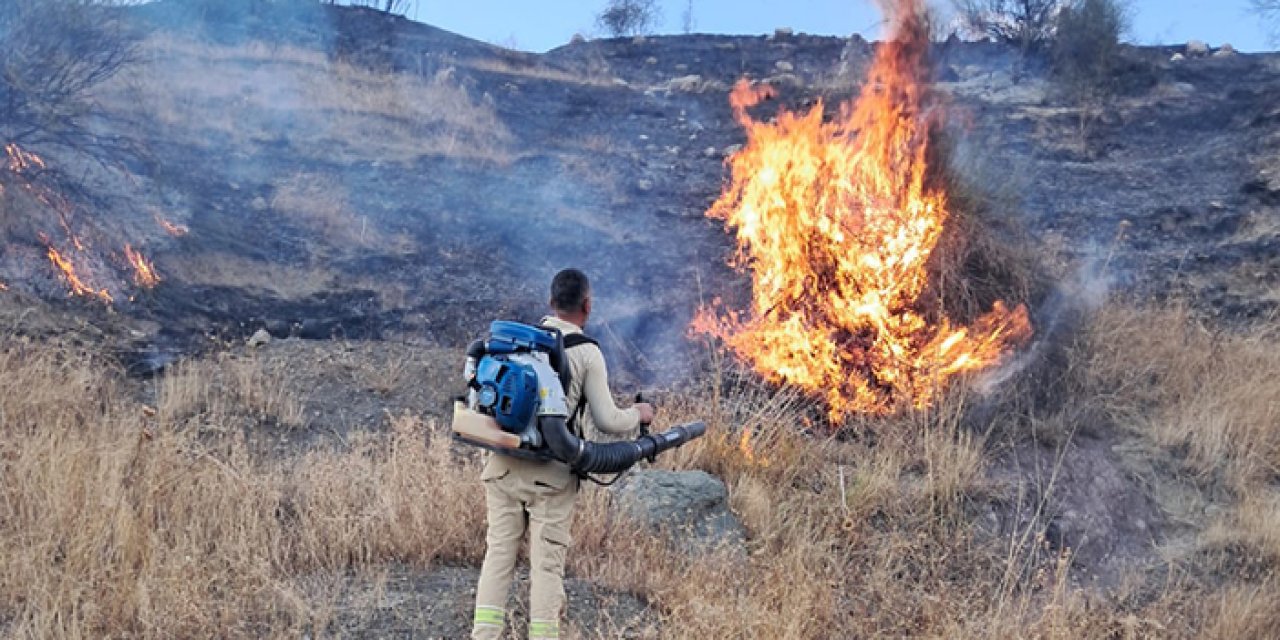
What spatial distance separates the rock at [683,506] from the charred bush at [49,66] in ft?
25.0

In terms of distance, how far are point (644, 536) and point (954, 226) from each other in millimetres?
3602

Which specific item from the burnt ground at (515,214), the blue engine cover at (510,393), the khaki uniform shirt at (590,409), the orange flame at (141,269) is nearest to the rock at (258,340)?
the burnt ground at (515,214)

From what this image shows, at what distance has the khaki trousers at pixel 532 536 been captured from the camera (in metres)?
3.52

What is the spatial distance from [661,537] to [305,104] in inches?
488

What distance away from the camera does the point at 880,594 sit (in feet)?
15.8

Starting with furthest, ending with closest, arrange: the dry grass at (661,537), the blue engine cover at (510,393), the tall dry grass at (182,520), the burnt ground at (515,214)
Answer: the burnt ground at (515,214)
the dry grass at (661,537)
the tall dry grass at (182,520)
the blue engine cover at (510,393)

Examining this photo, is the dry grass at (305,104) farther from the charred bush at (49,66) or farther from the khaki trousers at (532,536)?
the khaki trousers at (532,536)

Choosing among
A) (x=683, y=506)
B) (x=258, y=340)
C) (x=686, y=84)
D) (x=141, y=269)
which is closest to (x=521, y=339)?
(x=683, y=506)

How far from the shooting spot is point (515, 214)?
1254 centimetres

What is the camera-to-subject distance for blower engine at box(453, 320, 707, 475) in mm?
3229

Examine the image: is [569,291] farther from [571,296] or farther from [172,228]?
[172,228]

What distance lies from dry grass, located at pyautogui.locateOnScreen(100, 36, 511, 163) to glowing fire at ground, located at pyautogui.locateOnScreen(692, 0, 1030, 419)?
771 centimetres

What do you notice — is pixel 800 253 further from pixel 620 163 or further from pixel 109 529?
pixel 620 163

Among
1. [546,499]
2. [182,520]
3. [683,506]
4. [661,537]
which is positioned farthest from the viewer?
[683,506]
